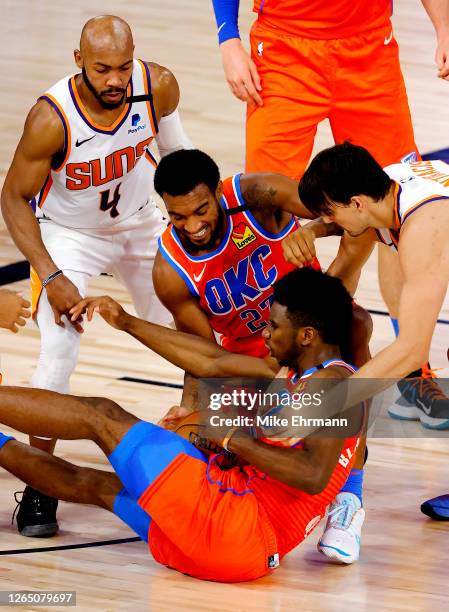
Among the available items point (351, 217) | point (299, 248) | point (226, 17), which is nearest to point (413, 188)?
point (351, 217)

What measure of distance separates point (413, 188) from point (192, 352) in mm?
969

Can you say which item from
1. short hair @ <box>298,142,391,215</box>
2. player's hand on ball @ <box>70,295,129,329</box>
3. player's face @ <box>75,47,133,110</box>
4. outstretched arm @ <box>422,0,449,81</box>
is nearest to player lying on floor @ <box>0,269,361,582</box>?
short hair @ <box>298,142,391,215</box>

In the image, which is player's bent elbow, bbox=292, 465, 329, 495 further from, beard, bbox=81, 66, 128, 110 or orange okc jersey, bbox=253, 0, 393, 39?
orange okc jersey, bbox=253, 0, 393, 39

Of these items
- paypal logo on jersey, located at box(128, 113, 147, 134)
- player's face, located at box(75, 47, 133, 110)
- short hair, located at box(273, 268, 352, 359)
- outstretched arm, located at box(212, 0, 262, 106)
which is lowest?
short hair, located at box(273, 268, 352, 359)

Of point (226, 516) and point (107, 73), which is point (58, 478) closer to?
point (226, 516)

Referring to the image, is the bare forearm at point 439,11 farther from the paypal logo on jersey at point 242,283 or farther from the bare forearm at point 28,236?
the bare forearm at point 28,236

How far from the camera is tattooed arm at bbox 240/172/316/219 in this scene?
16.3 ft

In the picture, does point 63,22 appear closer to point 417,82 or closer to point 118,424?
point 417,82

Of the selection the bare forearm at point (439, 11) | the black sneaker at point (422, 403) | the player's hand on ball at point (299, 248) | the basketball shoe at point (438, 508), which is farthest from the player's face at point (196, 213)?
the bare forearm at point (439, 11)

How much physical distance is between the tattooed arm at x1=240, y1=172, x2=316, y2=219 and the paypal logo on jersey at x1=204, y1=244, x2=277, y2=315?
15 centimetres

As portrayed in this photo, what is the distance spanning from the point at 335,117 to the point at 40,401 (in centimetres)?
202

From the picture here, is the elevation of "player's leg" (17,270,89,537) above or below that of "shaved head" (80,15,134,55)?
below

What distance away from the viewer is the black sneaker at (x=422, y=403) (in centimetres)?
570

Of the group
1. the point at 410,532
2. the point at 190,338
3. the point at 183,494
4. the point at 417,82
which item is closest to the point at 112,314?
the point at 190,338
